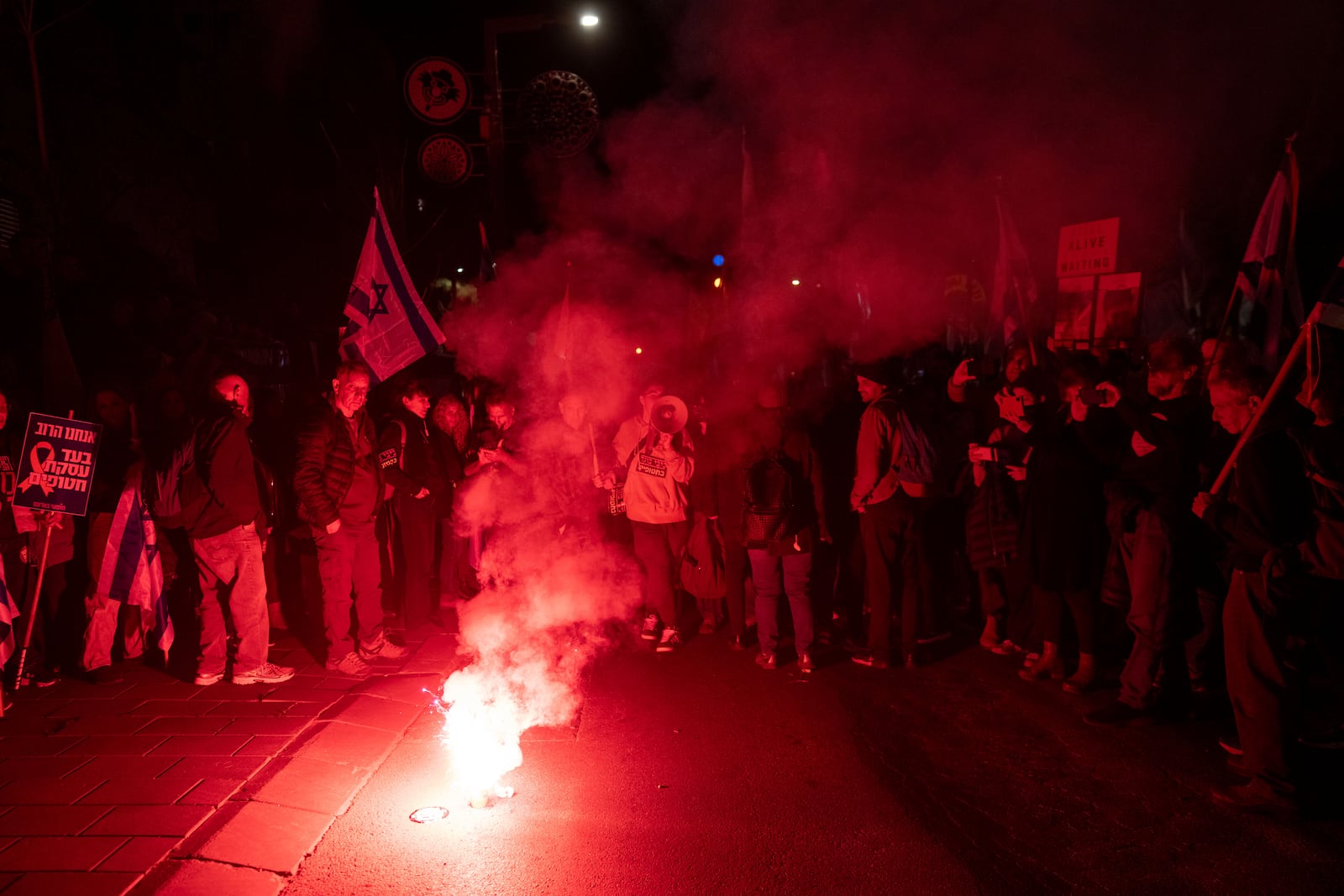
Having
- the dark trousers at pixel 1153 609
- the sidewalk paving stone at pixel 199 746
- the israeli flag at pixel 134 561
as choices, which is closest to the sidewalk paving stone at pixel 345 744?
the sidewalk paving stone at pixel 199 746

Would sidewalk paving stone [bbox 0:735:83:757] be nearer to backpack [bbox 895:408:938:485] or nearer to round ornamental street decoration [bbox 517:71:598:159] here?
backpack [bbox 895:408:938:485]

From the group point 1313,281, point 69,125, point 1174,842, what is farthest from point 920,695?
point 69,125

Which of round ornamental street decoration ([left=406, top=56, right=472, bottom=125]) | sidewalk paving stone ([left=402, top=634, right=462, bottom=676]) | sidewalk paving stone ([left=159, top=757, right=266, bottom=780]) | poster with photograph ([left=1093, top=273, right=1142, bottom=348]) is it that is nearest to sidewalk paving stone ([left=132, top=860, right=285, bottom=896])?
sidewalk paving stone ([left=159, top=757, right=266, bottom=780])

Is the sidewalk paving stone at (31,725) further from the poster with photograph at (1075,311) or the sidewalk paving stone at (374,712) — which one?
the poster with photograph at (1075,311)

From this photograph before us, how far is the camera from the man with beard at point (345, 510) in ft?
17.3

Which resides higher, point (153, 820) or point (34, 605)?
point (34, 605)

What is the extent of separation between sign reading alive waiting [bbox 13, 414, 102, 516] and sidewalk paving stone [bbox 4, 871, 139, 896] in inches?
101

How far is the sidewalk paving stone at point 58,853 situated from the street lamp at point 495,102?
683cm

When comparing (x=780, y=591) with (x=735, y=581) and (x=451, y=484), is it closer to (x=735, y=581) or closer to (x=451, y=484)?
(x=735, y=581)

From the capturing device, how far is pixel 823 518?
18.2 feet

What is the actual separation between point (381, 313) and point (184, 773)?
3977 millimetres

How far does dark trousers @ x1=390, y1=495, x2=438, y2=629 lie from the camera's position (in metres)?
6.42

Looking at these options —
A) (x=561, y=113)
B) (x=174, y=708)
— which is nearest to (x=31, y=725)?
(x=174, y=708)

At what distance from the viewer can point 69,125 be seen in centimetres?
953
